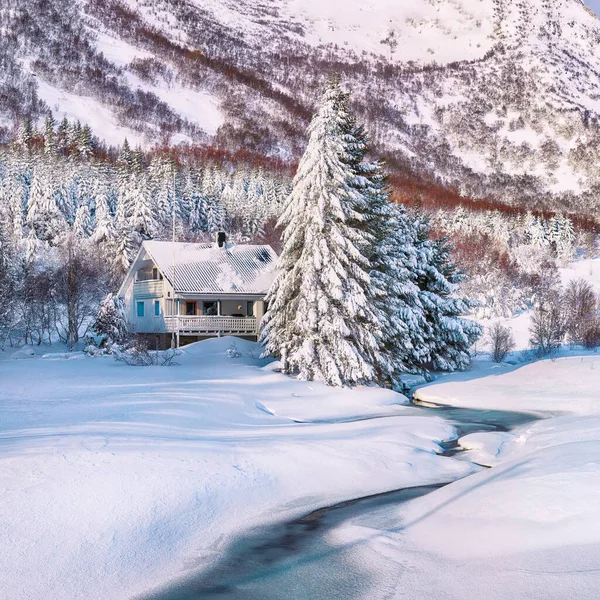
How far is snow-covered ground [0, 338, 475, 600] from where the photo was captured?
28.3 feet

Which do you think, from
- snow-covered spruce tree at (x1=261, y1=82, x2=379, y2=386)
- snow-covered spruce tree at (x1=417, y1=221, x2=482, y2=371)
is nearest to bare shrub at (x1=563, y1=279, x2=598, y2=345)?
snow-covered spruce tree at (x1=417, y1=221, x2=482, y2=371)

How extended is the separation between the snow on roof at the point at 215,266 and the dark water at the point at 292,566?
1130 inches

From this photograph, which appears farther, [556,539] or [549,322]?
[549,322]

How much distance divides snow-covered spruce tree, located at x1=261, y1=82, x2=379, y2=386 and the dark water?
13.9 m

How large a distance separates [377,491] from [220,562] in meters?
4.64

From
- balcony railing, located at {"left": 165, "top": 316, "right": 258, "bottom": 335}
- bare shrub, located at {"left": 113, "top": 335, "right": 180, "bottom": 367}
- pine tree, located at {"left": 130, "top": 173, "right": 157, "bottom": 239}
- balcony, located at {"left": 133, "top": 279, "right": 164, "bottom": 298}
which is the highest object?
pine tree, located at {"left": 130, "top": 173, "right": 157, "bottom": 239}

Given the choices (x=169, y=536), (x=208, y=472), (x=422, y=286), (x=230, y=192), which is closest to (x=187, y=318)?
(x=422, y=286)

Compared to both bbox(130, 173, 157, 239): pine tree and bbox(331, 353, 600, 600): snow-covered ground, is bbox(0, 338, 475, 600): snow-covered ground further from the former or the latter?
bbox(130, 173, 157, 239): pine tree

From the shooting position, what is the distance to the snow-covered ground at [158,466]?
864 centimetres

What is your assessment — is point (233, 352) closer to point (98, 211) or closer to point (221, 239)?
point (221, 239)

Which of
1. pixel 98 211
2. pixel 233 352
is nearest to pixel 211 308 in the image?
Result: pixel 233 352

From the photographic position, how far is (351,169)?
27.8 metres

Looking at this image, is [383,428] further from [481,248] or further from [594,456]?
[481,248]

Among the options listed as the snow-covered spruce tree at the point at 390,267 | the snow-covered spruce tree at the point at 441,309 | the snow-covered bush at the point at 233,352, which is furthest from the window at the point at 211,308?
the snow-covered spruce tree at the point at 441,309
